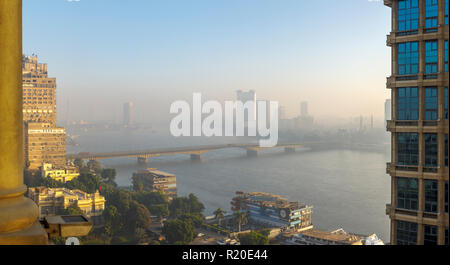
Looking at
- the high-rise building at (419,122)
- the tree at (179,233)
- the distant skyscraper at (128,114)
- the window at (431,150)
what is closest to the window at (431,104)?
the high-rise building at (419,122)

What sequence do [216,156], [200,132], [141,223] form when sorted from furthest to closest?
1. [200,132]
2. [216,156]
3. [141,223]

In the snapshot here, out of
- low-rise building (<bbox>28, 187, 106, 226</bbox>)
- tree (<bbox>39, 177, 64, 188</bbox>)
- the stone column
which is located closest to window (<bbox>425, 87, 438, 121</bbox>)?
the stone column

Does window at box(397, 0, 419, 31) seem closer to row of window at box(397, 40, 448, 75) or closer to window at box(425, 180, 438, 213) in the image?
row of window at box(397, 40, 448, 75)

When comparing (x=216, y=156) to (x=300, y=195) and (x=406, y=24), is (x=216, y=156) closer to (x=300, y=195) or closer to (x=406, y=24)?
(x=300, y=195)

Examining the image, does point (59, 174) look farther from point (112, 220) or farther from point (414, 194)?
point (414, 194)
